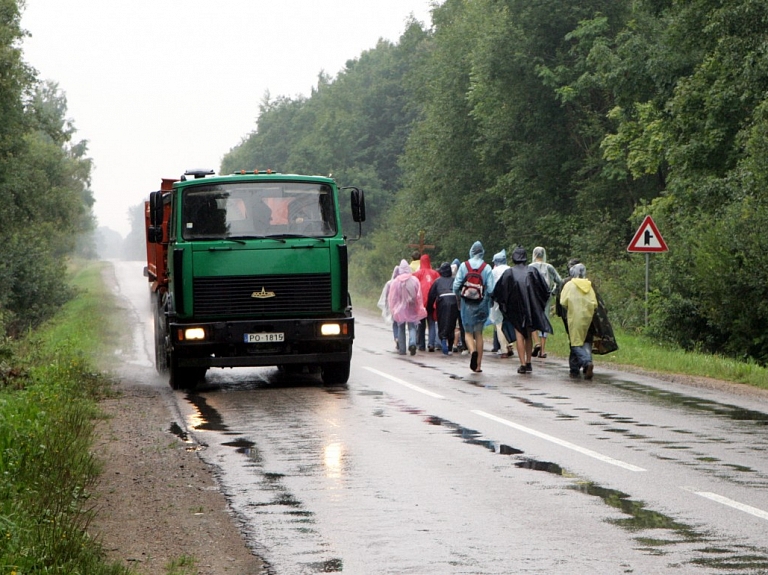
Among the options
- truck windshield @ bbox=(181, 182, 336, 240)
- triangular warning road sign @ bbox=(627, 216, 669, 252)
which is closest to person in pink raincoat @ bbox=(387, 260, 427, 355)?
triangular warning road sign @ bbox=(627, 216, 669, 252)

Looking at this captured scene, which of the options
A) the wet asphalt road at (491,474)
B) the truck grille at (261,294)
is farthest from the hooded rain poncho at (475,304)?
the truck grille at (261,294)

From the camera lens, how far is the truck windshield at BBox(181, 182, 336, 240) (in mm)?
16891

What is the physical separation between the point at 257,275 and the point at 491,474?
25.3 ft

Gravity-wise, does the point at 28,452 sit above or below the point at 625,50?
below

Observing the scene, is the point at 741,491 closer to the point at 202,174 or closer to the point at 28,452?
the point at 28,452

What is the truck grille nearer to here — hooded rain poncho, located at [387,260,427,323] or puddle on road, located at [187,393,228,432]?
puddle on road, located at [187,393,228,432]

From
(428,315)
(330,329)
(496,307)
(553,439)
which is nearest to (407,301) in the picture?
(428,315)

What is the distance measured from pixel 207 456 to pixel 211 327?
19.7 ft

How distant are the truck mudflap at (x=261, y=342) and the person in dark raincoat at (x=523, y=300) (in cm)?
298

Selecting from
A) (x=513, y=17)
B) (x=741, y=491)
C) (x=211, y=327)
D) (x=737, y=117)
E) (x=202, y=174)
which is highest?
(x=513, y=17)

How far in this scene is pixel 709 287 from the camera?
22.3 m

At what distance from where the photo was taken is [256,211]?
55.9ft

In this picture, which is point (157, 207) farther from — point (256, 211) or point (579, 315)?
point (579, 315)

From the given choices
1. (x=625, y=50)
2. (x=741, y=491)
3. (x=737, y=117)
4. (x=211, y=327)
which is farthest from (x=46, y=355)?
(x=625, y=50)
